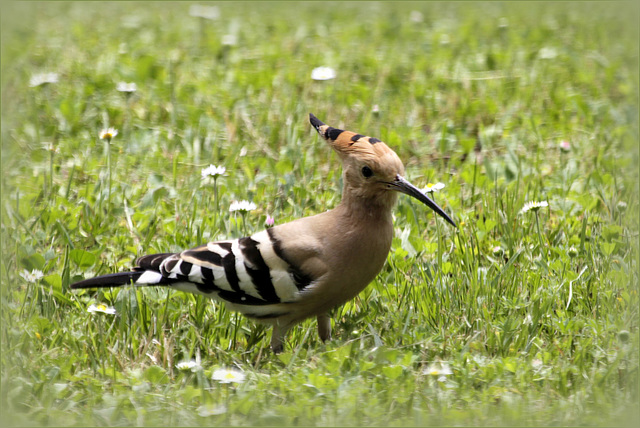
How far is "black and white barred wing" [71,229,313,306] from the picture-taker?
10.9ft

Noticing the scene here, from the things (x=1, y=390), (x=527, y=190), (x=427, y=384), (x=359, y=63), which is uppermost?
(x=359, y=63)

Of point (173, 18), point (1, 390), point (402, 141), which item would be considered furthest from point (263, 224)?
point (173, 18)

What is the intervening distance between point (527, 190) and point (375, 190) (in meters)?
1.50

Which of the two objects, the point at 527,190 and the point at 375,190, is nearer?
the point at 375,190

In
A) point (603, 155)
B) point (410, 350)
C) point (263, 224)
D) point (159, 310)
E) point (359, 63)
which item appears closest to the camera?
point (410, 350)

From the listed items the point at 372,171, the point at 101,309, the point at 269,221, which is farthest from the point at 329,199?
the point at 101,309

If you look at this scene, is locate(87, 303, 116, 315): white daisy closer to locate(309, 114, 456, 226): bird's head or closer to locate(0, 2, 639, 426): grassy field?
locate(0, 2, 639, 426): grassy field

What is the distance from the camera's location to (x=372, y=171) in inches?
131

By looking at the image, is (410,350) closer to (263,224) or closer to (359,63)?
(263,224)

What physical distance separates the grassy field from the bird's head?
54cm

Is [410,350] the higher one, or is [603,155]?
[603,155]

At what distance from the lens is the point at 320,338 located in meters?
3.50

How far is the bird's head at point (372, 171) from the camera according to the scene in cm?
330

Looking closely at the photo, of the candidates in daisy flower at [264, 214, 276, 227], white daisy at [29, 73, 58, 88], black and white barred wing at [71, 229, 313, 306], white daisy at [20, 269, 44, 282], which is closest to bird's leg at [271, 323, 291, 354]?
black and white barred wing at [71, 229, 313, 306]
